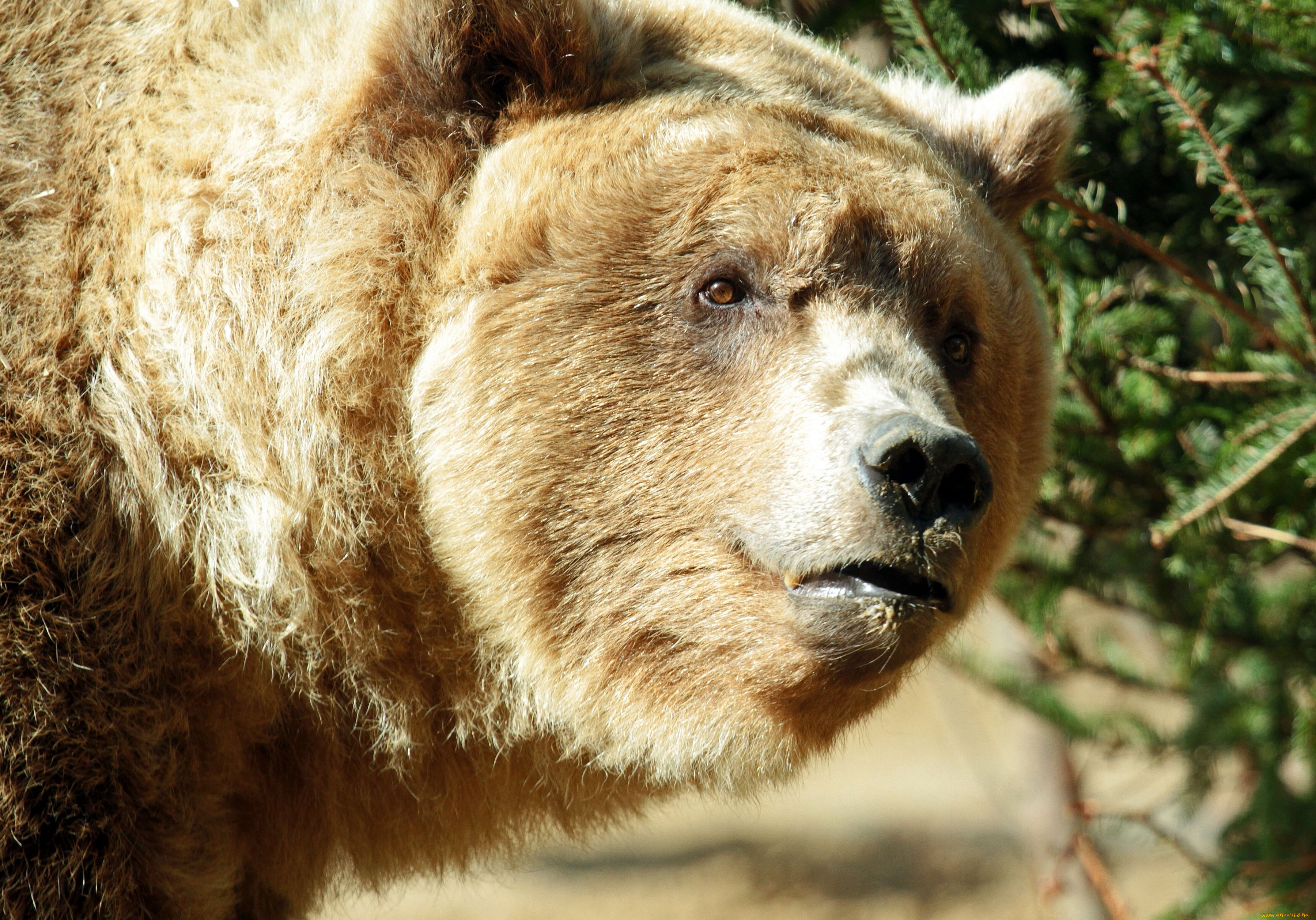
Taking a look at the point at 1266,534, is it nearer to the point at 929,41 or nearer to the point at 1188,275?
the point at 1188,275

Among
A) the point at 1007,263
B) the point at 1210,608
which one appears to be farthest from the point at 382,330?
the point at 1210,608

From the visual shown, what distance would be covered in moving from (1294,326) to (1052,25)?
125 centimetres

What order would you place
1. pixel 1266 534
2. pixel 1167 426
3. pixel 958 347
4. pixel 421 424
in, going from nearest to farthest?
1. pixel 421 424
2. pixel 958 347
3. pixel 1266 534
4. pixel 1167 426

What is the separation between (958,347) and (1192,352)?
1457 millimetres

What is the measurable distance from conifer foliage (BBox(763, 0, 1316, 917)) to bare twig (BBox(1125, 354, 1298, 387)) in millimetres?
12

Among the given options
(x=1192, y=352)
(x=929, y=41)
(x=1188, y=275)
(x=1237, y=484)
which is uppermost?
(x=929, y=41)

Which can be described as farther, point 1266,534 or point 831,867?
point 831,867

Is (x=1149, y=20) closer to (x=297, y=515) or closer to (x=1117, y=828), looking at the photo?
(x=297, y=515)

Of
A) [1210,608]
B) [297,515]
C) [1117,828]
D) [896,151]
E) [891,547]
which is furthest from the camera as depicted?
[1117,828]

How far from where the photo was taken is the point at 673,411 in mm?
2654

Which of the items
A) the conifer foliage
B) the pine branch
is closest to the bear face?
the conifer foliage

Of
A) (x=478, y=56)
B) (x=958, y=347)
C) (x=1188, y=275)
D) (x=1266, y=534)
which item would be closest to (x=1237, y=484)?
(x=1266, y=534)

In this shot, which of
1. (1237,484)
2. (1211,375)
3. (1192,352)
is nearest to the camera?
(1237,484)

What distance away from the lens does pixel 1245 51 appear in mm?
3170
